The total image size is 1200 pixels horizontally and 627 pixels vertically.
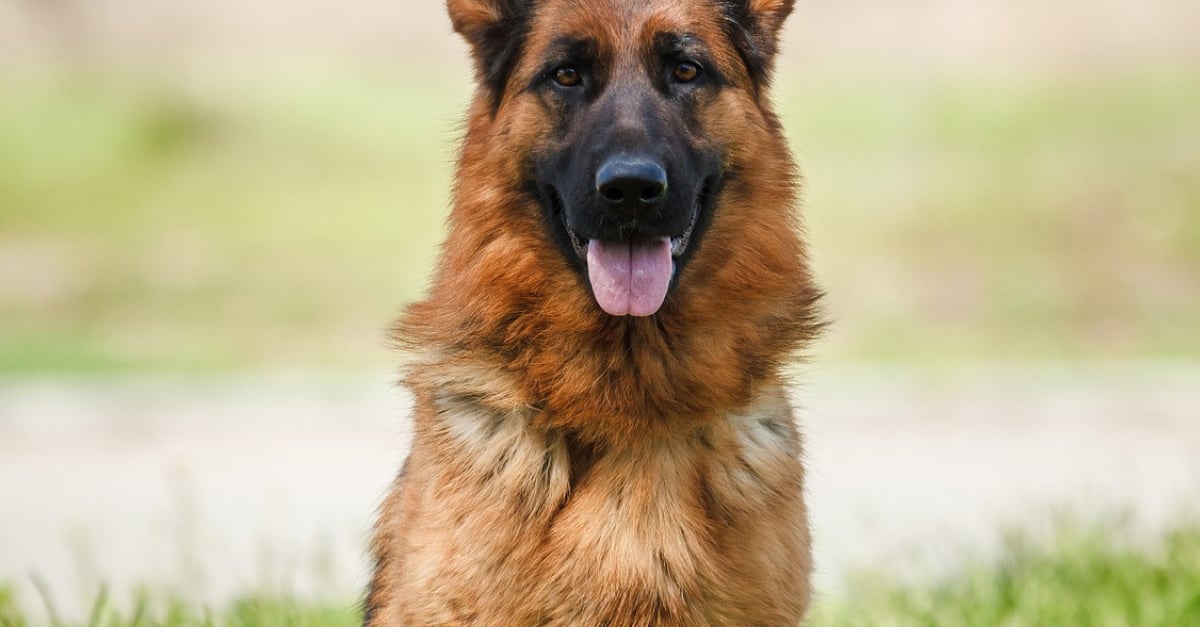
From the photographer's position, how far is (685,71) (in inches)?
166

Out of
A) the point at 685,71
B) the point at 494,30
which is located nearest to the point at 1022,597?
the point at 685,71

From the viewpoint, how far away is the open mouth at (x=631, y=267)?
389cm

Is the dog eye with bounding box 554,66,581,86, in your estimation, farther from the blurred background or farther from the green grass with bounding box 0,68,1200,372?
the green grass with bounding box 0,68,1200,372

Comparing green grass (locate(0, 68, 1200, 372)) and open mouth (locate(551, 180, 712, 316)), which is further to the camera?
green grass (locate(0, 68, 1200, 372))

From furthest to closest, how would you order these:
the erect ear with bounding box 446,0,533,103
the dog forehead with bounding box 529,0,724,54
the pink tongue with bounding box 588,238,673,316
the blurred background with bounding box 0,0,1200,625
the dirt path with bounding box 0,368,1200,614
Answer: the blurred background with bounding box 0,0,1200,625, the dirt path with bounding box 0,368,1200,614, the erect ear with bounding box 446,0,533,103, the dog forehead with bounding box 529,0,724,54, the pink tongue with bounding box 588,238,673,316

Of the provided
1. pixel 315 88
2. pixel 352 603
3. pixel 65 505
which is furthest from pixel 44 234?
pixel 352 603

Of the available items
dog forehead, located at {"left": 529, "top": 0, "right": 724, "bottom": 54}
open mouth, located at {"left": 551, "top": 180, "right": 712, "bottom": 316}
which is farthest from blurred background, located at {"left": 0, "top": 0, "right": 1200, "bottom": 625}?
open mouth, located at {"left": 551, "top": 180, "right": 712, "bottom": 316}

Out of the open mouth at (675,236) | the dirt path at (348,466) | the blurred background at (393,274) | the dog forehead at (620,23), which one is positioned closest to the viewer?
the open mouth at (675,236)

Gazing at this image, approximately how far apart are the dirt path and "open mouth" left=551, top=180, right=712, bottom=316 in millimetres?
2402

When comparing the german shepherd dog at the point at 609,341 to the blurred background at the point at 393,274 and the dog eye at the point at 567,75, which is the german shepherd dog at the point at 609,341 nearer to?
the dog eye at the point at 567,75

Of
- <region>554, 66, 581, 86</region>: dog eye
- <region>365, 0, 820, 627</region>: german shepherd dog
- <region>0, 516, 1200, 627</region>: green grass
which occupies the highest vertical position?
<region>554, 66, 581, 86</region>: dog eye

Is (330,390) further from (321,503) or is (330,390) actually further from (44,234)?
(44,234)

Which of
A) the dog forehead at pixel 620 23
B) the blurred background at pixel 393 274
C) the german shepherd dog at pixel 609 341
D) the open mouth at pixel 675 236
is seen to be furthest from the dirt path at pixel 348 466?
the dog forehead at pixel 620 23

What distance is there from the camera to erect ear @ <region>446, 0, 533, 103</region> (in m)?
4.31
